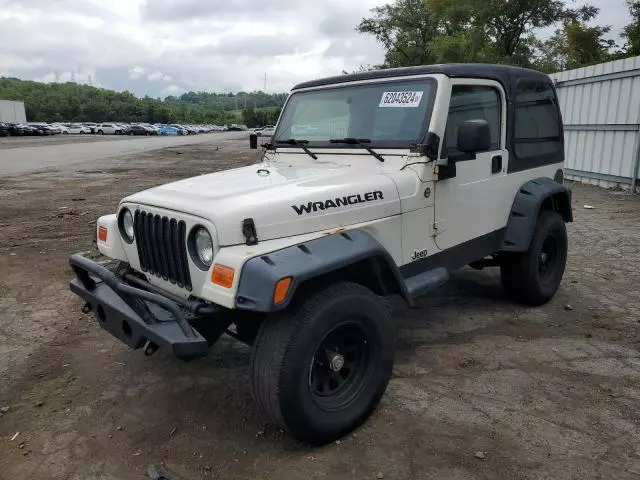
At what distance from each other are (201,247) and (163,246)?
34 centimetres

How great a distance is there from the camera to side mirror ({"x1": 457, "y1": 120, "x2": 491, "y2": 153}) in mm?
3328

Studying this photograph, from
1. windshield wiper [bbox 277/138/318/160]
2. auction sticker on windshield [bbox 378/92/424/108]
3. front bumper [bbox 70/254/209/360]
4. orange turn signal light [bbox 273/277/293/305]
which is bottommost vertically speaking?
front bumper [bbox 70/254/209/360]

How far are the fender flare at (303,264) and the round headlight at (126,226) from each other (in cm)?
124

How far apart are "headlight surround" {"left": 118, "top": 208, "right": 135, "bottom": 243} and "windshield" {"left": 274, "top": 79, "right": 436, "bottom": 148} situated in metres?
1.48

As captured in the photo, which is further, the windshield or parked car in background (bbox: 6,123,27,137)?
parked car in background (bbox: 6,123,27,137)

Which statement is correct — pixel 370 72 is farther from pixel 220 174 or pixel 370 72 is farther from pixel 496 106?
pixel 220 174

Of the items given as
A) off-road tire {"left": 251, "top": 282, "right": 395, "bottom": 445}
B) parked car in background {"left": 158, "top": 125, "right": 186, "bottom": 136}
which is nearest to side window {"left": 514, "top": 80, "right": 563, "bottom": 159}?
off-road tire {"left": 251, "top": 282, "right": 395, "bottom": 445}

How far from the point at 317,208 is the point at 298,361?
0.86 meters

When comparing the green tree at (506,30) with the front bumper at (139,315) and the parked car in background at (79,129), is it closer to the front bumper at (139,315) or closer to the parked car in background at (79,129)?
the front bumper at (139,315)

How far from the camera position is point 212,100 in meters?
166

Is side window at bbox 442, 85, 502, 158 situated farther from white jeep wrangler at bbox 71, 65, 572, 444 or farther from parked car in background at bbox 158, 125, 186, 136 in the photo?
parked car in background at bbox 158, 125, 186, 136

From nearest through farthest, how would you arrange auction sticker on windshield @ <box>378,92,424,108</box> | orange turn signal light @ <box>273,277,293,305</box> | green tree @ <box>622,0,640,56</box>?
orange turn signal light @ <box>273,277,293,305</box> → auction sticker on windshield @ <box>378,92,424,108</box> → green tree @ <box>622,0,640,56</box>

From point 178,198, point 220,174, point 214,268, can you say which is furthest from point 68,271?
point 214,268

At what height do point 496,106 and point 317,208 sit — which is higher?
point 496,106
